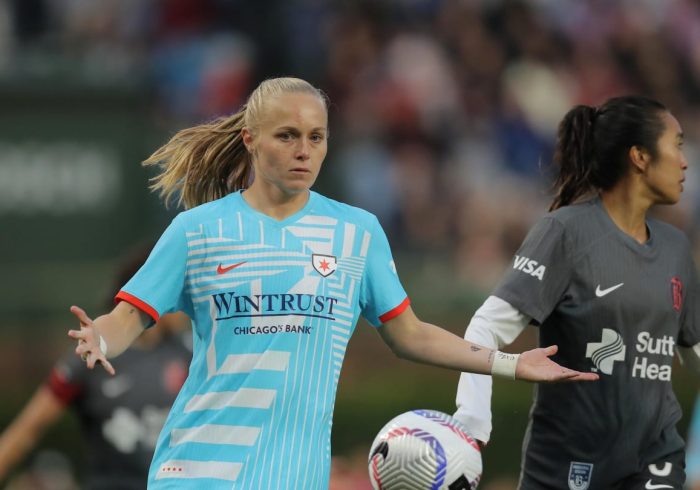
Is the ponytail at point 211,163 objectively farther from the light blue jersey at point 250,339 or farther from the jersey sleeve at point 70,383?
the jersey sleeve at point 70,383

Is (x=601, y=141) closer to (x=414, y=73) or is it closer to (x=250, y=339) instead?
(x=250, y=339)

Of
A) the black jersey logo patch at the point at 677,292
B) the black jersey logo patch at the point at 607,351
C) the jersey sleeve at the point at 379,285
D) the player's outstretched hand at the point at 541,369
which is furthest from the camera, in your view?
the black jersey logo patch at the point at 677,292

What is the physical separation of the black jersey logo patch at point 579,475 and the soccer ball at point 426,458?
47 centimetres

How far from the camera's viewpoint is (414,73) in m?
14.8

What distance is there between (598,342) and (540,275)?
345mm

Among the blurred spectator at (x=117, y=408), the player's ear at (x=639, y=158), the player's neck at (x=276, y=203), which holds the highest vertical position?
the player's ear at (x=639, y=158)

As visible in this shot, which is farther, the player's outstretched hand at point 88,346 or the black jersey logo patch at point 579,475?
the black jersey logo patch at point 579,475

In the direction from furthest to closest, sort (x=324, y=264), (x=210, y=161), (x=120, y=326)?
1. (x=210, y=161)
2. (x=324, y=264)
3. (x=120, y=326)

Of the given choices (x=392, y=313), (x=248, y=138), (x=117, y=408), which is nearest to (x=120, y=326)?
(x=248, y=138)

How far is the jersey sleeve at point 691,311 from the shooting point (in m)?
6.38

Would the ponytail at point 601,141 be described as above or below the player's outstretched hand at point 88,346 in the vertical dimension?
above

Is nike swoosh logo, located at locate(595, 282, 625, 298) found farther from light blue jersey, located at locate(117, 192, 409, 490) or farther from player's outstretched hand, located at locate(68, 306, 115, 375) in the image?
player's outstretched hand, located at locate(68, 306, 115, 375)

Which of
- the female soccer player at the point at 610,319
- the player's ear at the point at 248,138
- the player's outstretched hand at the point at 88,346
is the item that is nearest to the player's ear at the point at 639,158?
the female soccer player at the point at 610,319

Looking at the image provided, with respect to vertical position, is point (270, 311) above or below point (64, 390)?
above
